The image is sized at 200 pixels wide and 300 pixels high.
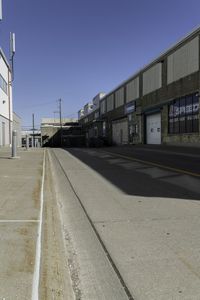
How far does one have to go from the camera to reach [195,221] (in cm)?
677

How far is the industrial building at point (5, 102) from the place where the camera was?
4341 cm

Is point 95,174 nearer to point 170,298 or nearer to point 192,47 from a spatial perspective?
point 170,298

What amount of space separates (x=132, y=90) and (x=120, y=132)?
10.3m

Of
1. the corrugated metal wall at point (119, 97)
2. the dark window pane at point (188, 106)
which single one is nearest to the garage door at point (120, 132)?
the corrugated metal wall at point (119, 97)

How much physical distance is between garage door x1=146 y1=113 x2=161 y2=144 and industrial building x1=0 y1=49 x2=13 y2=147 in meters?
17.6

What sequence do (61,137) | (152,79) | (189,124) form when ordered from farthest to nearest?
1. (61,137)
2. (152,79)
3. (189,124)

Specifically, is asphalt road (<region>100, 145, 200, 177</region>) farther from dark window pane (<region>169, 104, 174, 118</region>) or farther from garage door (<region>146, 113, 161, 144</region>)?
garage door (<region>146, 113, 161, 144</region>)

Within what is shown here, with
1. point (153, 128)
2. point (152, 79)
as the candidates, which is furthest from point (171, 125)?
point (152, 79)

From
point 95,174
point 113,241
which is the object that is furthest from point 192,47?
point 113,241

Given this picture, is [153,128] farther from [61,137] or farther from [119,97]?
[61,137]

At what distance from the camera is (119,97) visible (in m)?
63.7

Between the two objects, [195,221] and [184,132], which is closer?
[195,221]

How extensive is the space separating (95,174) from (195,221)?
784 cm

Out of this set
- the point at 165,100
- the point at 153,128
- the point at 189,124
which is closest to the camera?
the point at 189,124
